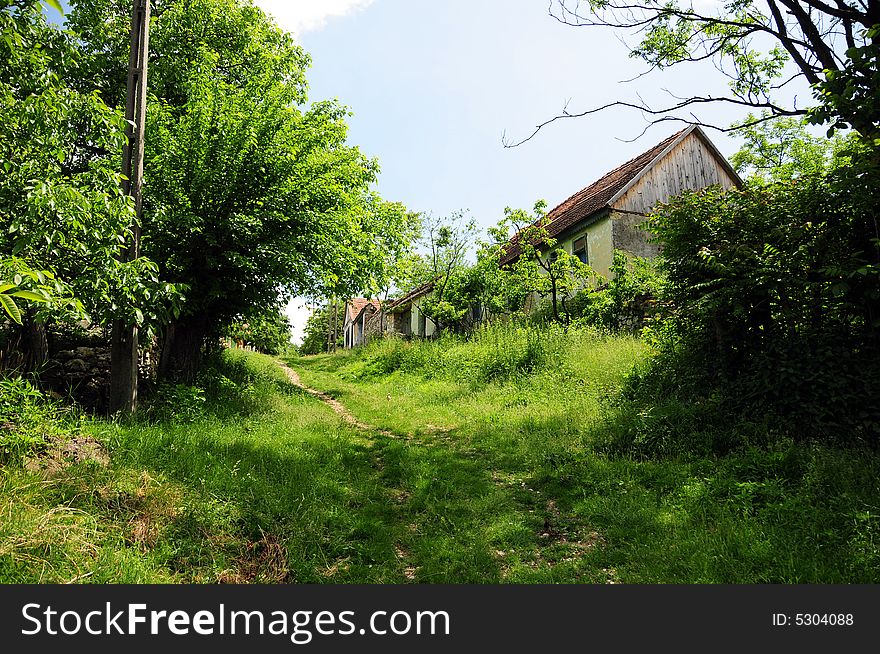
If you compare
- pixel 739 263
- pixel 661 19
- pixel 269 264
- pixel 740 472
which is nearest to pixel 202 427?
pixel 269 264

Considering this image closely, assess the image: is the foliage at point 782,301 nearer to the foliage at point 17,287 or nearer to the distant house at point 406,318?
the foliage at point 17,287

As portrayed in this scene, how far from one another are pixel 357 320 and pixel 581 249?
3418cm

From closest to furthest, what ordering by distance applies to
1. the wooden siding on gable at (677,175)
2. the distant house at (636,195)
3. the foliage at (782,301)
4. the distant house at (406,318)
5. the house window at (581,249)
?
the foliage at (782,301), the distant house at (636,195), the wooden siding on gable at (677,175), the house window at (581,249), the distant house at (406,318)

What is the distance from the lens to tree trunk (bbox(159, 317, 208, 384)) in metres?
9.68

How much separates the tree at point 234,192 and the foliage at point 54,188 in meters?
2.18

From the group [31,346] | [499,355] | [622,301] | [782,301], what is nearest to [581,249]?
[622,301]

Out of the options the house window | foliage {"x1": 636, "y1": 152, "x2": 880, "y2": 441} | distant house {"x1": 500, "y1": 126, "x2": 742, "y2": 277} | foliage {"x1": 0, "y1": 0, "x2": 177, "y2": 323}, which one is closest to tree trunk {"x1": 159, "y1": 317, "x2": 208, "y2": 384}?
foliage {"x1": 0, "y1": 0, "x2": 177, "y2": 323}

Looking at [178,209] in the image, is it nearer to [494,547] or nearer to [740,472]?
[494,547]

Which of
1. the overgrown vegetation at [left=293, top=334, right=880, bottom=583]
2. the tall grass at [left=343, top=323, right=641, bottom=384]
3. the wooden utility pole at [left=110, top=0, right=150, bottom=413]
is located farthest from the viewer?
the tall grass at [left=343, top=323, right=641, bottom=384]

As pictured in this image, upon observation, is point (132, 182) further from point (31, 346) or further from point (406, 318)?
point (406, 318)

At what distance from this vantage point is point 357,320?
51438 millimetres

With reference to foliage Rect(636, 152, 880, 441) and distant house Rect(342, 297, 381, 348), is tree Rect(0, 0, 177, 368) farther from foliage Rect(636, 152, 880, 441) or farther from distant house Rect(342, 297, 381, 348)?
distant house Rect(342, 297, 381, 348)

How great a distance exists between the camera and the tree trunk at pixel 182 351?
9.68 metres

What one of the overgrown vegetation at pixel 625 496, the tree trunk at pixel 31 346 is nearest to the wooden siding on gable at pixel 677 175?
the overgrown vegetation at pixel 625 496
